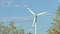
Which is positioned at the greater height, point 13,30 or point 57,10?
point 57,10

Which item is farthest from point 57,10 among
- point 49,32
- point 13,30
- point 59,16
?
point 13,30

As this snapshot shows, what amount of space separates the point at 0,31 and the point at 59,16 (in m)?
17.5

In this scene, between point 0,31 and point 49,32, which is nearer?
point 49,32

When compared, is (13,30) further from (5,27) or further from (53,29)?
(53,29)

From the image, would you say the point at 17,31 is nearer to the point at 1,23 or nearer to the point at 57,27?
the point at 1,23

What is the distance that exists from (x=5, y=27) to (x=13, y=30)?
2053mm

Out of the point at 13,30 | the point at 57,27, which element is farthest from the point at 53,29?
the point at 13,30

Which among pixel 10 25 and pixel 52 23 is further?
pixel 10 25

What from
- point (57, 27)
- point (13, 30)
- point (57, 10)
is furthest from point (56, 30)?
point (13, 30)

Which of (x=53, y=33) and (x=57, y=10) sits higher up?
(x=57, y=10)

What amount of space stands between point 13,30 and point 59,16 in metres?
16.2

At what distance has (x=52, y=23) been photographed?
50.9 m

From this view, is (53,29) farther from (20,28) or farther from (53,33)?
(20,28)

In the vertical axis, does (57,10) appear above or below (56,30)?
above
